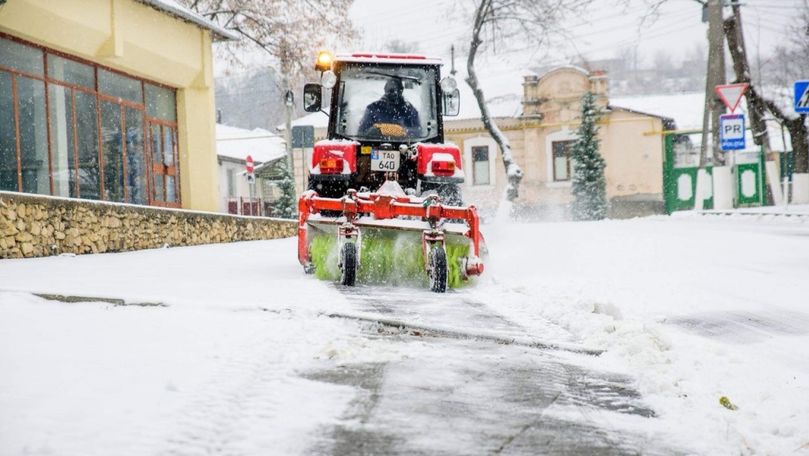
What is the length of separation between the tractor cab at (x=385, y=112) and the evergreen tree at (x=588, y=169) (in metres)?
23.2

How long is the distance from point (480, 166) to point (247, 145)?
1606 cm

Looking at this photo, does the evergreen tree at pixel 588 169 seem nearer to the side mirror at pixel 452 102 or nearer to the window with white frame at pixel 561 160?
the window with white frame at pixel 561 160

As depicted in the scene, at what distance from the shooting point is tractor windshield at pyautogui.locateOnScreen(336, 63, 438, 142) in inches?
340

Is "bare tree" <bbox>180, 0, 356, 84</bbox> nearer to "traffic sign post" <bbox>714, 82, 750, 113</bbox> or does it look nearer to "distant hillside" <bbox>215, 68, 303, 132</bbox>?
"traffic sign post" <bbox>714, 82, 750, 113</bbox>

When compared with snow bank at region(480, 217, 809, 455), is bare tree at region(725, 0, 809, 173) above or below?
above

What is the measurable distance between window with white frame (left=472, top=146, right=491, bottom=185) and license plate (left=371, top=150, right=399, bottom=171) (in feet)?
86.0

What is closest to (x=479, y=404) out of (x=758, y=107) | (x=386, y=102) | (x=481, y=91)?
(x=386, y=102)

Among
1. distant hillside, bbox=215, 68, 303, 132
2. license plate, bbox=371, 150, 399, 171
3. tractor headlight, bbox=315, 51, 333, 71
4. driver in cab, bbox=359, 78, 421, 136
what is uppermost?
distant hillside, bbox=215, 68, 303, 132

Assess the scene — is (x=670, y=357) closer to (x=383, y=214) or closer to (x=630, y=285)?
(x=630, y=285)

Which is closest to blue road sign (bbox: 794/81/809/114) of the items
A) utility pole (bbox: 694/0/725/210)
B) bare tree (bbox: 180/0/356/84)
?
utility pole (bbox: 694/0/725/210)

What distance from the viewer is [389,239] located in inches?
291

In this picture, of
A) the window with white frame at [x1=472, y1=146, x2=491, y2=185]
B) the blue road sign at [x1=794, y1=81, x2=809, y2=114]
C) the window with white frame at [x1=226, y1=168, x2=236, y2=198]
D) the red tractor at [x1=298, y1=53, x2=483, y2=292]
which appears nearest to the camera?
the red tractor at [x1=298, y1=53, x2=483, y2=292]

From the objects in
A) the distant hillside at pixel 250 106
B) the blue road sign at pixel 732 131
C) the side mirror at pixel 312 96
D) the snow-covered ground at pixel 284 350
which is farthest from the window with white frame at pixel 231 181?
the side mirror at pixel 312 96

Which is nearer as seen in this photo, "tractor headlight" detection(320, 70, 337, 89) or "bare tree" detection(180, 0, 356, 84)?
"tractor headlight" detection(320, 70, 337, 89)
